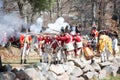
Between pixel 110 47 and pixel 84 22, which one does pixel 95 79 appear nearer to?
pixel 110 47

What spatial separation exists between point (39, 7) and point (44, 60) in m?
3.38

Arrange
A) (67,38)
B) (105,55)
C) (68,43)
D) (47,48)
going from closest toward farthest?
(67,38) < (68,43) < (47,48) < (105,55)

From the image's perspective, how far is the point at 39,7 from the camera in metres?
15.9

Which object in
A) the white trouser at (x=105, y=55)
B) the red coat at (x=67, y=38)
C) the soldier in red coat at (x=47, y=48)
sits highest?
the red coat at (x=67, y=38)

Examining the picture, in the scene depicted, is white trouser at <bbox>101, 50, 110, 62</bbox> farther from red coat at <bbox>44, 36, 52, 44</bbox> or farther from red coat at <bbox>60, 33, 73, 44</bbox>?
red coat at <bbox>44, 36, 52, 44</bbox>

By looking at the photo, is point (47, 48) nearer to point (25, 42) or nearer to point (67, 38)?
point (67, 38)

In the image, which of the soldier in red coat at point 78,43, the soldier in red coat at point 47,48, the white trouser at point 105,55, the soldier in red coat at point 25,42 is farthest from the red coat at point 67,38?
the soldier in red coat at point 25,42

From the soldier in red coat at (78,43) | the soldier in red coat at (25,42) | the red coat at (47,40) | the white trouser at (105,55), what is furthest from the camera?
the soldier in red coat at (25,42)

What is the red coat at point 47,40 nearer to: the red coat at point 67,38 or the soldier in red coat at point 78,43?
the red coat at point 67,38

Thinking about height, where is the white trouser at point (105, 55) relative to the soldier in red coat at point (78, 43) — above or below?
below

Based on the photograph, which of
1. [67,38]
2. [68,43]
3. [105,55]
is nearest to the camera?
[67,38]

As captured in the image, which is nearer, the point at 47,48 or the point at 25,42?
the point at 47,48

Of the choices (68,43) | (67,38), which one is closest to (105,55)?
(68,43)

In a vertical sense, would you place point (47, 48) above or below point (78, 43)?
below
